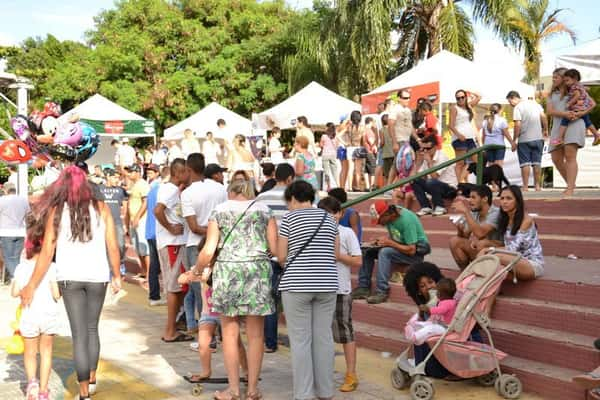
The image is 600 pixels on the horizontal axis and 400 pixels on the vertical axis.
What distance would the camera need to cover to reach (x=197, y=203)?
719 centimetres

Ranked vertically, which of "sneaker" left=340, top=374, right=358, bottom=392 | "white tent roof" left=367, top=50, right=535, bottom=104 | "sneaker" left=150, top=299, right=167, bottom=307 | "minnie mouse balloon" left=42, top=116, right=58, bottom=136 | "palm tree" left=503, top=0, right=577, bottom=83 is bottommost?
"sneaker" left=150, top=299, right=167, bottom=307

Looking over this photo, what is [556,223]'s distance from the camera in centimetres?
838

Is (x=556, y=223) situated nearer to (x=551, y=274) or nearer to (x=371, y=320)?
(x=551, y=274)

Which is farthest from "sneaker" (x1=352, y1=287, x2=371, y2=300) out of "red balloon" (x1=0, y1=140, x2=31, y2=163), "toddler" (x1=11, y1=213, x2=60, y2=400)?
"red balloon" (x1=0, y1=140, x2=31, y2=163)

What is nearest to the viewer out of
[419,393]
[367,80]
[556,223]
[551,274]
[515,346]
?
[419,393]


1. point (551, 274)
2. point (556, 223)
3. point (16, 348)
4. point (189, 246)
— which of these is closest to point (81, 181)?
point (16, 348)

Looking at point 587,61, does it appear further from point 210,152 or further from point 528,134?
point 210,152

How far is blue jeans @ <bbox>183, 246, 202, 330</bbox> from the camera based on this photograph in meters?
7.44

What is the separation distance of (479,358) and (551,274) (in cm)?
168

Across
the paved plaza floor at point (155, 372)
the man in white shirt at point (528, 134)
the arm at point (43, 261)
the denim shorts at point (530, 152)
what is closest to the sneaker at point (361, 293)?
the paved plaza floor at point (155, 372)

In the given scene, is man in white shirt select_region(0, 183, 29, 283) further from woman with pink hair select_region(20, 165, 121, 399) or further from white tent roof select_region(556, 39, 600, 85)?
white tent roof select_region(556, 39, 600, 85)

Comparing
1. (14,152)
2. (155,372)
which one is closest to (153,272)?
(14,152)

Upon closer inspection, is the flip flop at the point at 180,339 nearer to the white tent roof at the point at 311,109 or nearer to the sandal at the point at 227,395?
the sandal at the point at 227,395

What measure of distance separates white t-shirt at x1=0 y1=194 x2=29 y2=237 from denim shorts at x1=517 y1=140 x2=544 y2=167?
856 centimetres
